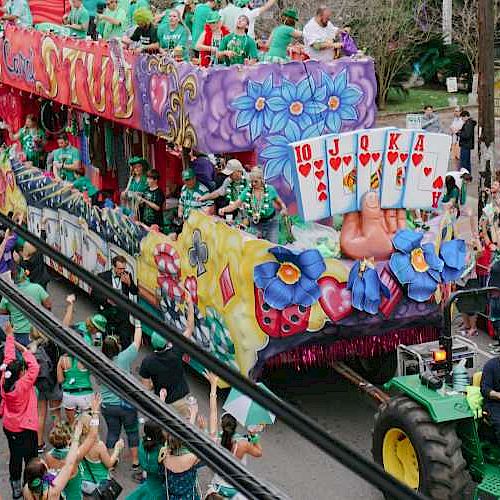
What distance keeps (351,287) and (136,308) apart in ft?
21.7

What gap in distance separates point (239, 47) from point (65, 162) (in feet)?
15.3

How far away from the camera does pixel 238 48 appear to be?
34.9 feet

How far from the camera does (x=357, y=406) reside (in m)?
10.7

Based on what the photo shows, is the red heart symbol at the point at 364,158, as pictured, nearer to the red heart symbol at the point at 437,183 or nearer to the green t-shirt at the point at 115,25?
the red heart symbol at the point at 437,183

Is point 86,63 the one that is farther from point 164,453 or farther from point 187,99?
point 164,453

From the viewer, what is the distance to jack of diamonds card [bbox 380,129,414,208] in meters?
9.86

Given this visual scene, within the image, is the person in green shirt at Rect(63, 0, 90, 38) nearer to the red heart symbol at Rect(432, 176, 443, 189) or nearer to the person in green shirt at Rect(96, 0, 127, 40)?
the person in green shirt at Rect(96, 0, 127, 40)

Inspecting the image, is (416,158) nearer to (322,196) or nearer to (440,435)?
(322,196)

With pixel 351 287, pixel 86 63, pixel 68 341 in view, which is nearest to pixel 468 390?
pixel 351 287

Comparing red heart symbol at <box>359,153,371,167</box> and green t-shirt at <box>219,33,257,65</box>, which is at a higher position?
green t-shirt at <box>219,33,257,65</box>

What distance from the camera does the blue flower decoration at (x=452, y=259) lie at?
1005 centimetres

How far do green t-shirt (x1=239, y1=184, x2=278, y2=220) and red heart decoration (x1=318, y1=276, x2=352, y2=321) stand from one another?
0.95 meters

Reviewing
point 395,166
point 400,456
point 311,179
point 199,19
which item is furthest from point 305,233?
point 199,19

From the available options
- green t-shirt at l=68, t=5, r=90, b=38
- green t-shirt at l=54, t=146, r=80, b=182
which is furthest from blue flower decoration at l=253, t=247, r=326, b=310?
green t-shirt at l=68, t=5, r=90, b=38
